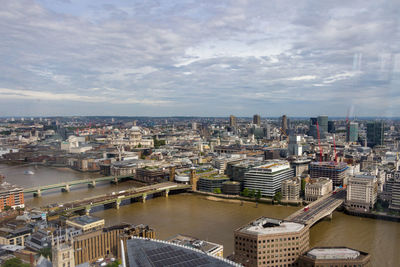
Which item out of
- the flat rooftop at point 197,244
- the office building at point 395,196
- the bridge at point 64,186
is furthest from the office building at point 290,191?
the bridge at point 64,186

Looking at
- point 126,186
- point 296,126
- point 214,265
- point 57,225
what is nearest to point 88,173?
point 126,186

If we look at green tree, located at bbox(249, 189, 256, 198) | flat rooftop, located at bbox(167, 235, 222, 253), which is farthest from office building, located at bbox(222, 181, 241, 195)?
flat rooftop, located at bbox(167, 235, 222, 253)

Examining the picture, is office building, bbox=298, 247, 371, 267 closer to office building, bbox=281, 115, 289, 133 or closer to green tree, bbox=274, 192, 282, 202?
green tree, bbox=274, 192, 282, 202

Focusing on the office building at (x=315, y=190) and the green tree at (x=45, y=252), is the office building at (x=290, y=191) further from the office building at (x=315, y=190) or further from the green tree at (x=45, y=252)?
the green tree at (x=45, y=252)

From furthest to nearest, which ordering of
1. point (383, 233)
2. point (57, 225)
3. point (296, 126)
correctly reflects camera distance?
1. point (296, 126)
2. point (57, 225)
3. point (383, 233)

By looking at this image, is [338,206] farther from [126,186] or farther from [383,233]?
[126,186]

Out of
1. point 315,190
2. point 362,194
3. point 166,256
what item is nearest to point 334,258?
point 166,256

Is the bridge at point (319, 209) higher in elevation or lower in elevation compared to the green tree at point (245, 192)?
higher
